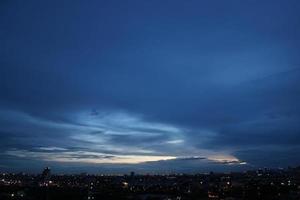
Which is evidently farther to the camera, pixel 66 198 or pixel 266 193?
pixel 266 193

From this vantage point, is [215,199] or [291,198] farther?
[215,199]

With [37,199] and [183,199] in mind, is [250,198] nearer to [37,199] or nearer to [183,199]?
[183,199]

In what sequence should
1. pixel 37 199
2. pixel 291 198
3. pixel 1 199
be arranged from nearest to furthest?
pixel 291 198, pixel 1 199, pixel 37 199

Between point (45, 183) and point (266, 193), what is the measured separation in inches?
1763

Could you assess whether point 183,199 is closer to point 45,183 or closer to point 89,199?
point 89,199

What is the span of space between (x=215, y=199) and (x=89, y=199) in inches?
747

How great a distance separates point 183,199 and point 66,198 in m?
18.0

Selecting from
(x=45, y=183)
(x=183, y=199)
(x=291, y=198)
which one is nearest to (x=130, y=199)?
(x=183, y=199)

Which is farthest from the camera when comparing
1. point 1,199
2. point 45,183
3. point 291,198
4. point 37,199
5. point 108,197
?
point 45,183

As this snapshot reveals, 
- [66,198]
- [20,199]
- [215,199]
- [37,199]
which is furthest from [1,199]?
[215,199]

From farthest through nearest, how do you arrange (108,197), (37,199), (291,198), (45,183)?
1. (45,183)
2. (108,197)
3. (37,199)
4. (291,198)

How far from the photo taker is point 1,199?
55.8 m

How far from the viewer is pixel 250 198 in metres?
63.9

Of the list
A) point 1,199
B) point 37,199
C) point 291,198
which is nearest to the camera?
point 291,198
